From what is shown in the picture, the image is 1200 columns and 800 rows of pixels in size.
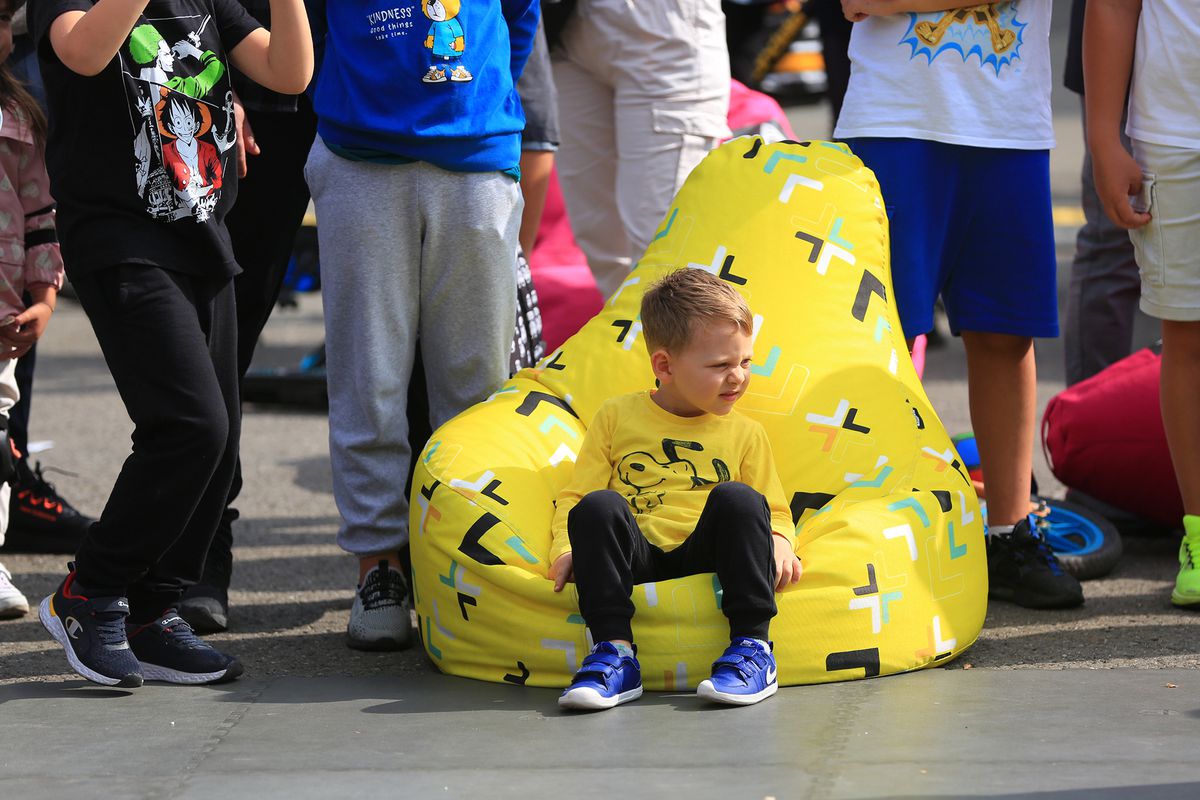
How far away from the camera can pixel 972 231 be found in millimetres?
4301

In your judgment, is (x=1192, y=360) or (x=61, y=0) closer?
(x=61, y=0)

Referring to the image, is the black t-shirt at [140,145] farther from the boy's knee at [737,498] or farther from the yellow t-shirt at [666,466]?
the boy's knee at [737,498]

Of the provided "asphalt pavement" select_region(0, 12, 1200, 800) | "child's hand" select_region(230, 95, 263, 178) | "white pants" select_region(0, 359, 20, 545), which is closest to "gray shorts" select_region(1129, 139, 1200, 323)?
"asphalt pavement" select_region(0, 12, 1200, 800)

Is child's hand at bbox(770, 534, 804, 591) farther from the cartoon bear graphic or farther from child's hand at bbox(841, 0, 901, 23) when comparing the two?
child's hand at bbox(841, 0, 901, 23)

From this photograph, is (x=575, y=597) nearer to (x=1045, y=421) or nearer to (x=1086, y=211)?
(x=1045, y=421)

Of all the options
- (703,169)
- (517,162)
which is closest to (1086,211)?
(703,169)

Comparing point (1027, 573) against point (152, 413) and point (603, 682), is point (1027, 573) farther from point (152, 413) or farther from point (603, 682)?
point (152, 413)

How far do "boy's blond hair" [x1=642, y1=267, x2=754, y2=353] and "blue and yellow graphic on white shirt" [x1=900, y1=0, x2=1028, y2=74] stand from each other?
0.89 metres

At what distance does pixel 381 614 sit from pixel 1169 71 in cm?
234

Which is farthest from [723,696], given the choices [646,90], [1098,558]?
[646,90]

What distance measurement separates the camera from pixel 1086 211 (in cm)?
546

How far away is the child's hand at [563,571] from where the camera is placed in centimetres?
356

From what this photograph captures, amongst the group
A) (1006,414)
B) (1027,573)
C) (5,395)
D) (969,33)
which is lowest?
(1027,573)

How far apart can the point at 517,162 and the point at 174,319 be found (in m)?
0.99
